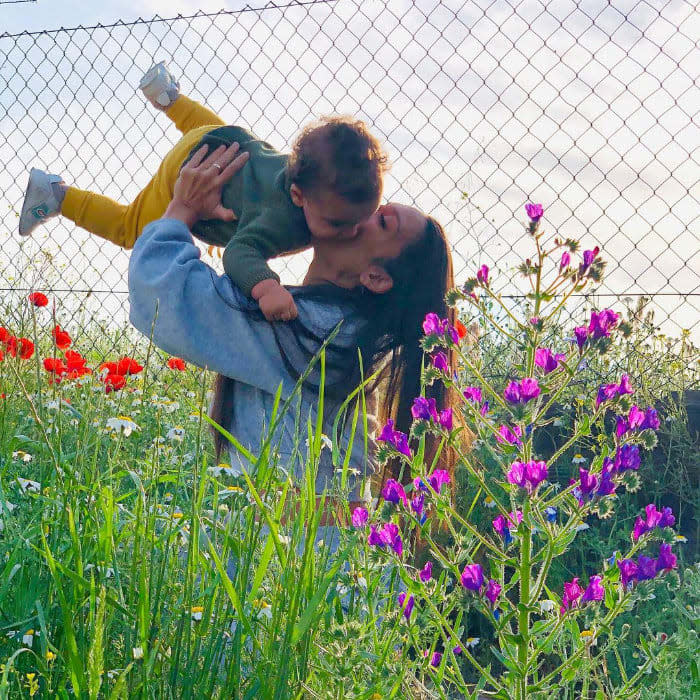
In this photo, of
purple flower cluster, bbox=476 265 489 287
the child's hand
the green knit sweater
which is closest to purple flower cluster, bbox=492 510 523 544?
purple flower cluster, bbox=476 265 489 287

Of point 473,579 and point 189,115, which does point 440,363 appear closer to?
point 473,579

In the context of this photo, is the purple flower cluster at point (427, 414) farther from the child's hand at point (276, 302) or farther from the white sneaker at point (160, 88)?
the white sneaker at point (160, 88)

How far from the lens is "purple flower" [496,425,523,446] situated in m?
1.07

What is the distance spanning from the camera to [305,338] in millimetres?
2092

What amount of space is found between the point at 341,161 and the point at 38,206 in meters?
1.81

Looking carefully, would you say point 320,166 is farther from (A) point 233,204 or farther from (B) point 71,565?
(B) point 71,565

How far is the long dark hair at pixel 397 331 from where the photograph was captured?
7.00ft

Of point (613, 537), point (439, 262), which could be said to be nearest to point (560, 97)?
point (439, 262)

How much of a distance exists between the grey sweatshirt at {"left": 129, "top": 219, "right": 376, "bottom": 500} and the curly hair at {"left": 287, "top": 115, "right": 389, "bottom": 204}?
0.92 ft

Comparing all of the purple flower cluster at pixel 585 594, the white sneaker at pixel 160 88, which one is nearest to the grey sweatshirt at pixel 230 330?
the purple flower cluster at pixel 585 594

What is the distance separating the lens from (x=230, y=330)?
Result: 2.08 meters

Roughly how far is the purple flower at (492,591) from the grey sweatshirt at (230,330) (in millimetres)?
926

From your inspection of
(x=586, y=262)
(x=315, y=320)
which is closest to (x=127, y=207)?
(x=315, y=320)

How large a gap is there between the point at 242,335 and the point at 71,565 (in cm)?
87
